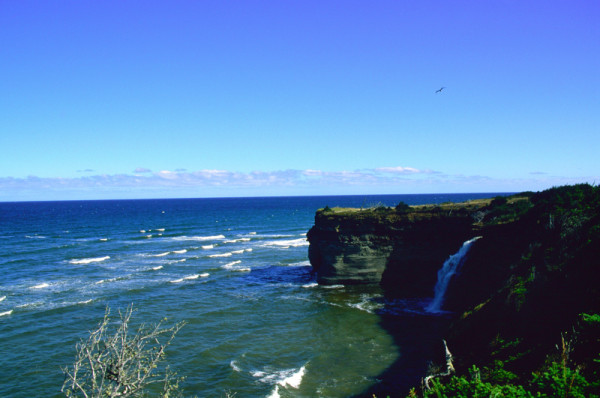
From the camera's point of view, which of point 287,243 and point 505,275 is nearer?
point 505,275

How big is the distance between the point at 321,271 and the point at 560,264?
75.0ft

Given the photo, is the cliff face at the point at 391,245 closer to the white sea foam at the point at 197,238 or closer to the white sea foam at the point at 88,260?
the white sea foam at the point at 88,260

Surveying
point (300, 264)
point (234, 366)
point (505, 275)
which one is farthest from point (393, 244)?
point (234, 366)

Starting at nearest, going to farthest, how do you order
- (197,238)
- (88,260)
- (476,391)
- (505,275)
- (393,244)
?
(476,391), (505,275), (393,244), (88,260), (197,238)

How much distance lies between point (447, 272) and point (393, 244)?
5962 mm

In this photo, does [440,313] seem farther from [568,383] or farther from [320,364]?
[568,383]

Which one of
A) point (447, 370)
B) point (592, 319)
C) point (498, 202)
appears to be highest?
point (498, 202)

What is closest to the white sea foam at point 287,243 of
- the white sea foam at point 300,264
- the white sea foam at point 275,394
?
the white sea foam at point 300,264

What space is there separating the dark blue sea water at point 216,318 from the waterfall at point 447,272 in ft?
8.89

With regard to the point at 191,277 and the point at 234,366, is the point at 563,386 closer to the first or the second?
the point at 234,366

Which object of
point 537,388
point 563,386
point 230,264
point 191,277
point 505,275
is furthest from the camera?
point 230,264

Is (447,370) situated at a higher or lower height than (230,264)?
higher

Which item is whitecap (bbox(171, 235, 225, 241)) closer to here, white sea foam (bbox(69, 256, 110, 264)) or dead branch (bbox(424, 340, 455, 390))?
white sea foam (bbox(69, 256, 110, 264))

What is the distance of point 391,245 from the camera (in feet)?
121
